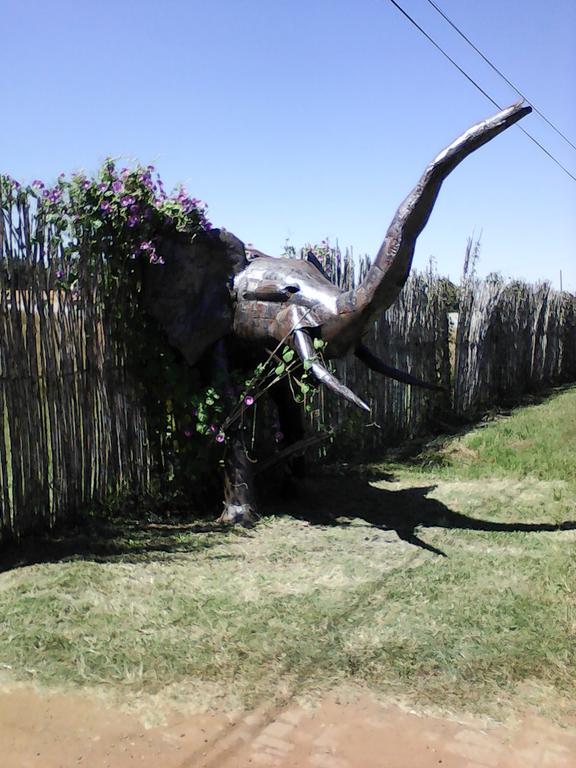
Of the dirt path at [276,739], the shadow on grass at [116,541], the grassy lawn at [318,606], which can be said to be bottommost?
the dirt path at [276,739]

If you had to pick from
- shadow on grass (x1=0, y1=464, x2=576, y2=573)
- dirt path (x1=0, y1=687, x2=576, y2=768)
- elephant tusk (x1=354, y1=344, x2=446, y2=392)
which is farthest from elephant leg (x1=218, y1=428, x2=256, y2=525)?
dirt path (x1=0, y1=687, x2=576, y2=768)

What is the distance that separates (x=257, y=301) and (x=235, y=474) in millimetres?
1273

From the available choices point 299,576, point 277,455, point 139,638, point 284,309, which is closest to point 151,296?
Result: point 284,309

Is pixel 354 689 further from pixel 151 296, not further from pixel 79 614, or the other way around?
pixel 151 296

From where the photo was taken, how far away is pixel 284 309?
5.38 metres

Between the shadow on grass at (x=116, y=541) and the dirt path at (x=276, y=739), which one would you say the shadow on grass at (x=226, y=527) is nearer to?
the shadow on grass at (x=116, y=541)

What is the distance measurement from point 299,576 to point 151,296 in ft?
7.70

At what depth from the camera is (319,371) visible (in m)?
4.83

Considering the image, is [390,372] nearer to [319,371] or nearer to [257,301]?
[319,371]

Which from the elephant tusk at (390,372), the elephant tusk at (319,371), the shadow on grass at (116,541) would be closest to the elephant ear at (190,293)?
the elephant tusk at (319,371)

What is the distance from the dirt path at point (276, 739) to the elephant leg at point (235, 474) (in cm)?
246

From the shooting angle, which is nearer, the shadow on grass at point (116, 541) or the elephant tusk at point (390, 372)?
the shadow on grass at point (116, 541)

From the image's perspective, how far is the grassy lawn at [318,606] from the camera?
335 centimetres

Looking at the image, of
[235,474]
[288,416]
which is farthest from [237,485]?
[288,416]
